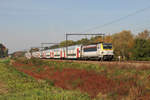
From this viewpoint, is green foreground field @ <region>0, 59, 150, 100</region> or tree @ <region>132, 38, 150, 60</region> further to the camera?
tree @ <region>132, 38, 150, 60</region>

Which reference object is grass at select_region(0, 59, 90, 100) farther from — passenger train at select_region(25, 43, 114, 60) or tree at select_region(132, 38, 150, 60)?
tree at select_region(132, 38, 150, 60)

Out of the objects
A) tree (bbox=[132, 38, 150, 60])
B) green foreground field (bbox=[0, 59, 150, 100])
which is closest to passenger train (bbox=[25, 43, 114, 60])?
green foreground field (bbox=[0, 59, 150, 100])

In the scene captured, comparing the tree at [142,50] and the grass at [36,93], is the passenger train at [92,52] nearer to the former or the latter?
the tree at [142,50]

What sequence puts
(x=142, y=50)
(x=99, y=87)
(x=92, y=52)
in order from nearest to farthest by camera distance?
(x=99, y=87) < (x=92, y=52) < (x=142, y=50)

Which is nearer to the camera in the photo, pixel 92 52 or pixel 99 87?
pixel 99 87

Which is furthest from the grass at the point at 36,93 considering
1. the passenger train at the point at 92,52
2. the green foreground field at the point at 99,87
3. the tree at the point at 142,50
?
the tree at the point at 142,50

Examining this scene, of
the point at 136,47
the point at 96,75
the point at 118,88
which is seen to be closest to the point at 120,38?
the point at 136,47

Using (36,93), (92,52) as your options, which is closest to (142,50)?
(92,52)

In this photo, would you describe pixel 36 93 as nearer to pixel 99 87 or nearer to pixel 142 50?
pixel 99 87

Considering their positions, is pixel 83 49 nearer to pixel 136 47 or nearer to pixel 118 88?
pixel 136 47

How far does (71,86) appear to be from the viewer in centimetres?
2108

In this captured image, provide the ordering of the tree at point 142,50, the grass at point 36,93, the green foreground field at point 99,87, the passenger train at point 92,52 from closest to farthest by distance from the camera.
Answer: the grass at point 36,93 < the green foreground field at point 99,87 < the passenger train at point 92,52 < the tree at point 142,50

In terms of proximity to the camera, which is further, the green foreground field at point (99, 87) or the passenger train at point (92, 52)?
the passenger train at point (92, 52)

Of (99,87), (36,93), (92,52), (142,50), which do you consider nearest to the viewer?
(36,93)
